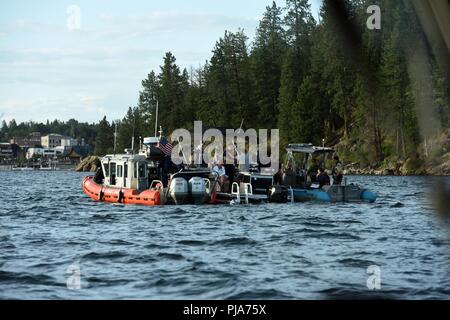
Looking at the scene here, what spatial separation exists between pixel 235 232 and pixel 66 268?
333 inches

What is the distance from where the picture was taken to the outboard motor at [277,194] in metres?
34.5

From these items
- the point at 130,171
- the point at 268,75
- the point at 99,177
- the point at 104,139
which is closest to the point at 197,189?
the point at 130,171

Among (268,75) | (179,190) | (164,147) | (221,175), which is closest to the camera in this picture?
(179,190)

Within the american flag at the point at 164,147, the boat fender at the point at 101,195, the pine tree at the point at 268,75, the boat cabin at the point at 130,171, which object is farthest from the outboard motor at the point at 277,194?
the pine tree at the point at 268,75

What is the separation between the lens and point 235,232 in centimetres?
2192

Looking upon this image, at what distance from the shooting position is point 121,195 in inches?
1396

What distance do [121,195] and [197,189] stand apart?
4.84m

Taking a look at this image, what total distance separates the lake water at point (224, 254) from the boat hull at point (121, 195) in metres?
2.80

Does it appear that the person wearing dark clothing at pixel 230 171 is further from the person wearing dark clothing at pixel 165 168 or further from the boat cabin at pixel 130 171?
the boat cabin at pixel 130 171

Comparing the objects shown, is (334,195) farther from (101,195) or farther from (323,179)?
(101,195)

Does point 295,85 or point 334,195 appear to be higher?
point 295,85

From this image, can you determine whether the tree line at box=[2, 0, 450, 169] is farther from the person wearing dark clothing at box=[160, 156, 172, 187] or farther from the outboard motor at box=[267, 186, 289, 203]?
the person wearing dark clothing at box=[160, 156, 172, 187]
